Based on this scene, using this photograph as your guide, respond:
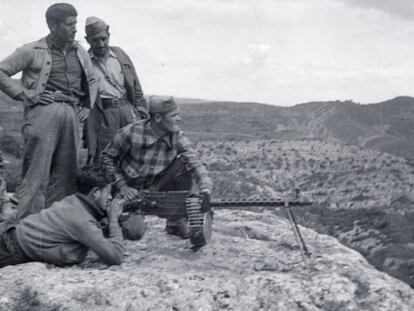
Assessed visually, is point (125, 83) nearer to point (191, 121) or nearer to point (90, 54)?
point (90, 54)

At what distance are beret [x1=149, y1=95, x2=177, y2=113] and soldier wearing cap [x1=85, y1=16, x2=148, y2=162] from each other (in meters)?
1.28

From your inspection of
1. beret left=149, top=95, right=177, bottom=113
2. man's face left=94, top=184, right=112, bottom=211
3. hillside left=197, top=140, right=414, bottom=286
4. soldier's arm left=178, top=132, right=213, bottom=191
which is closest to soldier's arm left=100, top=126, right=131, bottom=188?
beret left=149, top=95, right=177, bottom=113

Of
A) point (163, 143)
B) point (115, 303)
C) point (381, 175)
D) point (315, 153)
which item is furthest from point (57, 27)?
point (315, 153)

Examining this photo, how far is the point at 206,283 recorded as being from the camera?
16.1 ft

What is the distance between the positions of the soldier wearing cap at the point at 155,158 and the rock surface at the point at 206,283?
61cm

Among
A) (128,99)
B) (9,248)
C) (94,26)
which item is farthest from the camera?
(128,99)

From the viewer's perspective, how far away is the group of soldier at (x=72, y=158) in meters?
5.18

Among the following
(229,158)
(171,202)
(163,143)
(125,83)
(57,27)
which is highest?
(57,27)

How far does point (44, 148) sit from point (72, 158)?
1.13 feet

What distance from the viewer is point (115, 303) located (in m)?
4.58

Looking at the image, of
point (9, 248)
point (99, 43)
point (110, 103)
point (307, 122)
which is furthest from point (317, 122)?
point (9, 248)

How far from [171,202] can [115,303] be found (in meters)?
1.30


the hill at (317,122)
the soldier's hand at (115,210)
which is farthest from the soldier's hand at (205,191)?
the hill at (317,122)

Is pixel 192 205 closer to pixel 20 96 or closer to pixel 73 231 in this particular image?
pixel 73 231
